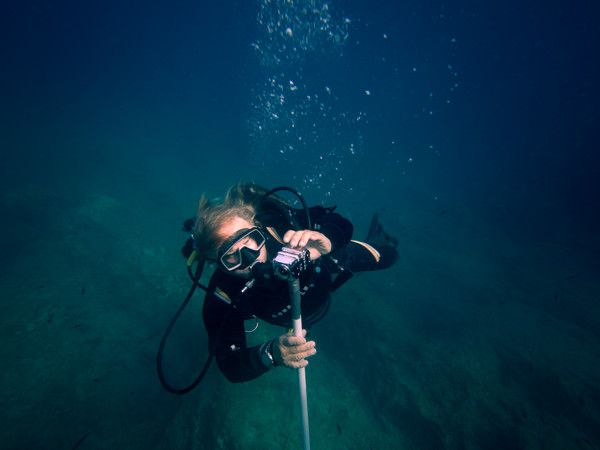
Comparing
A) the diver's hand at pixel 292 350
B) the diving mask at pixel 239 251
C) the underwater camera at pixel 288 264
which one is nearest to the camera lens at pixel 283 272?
the underwater camera at pixel 288 264

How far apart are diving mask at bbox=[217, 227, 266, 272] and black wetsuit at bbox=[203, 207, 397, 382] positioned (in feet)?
0.64

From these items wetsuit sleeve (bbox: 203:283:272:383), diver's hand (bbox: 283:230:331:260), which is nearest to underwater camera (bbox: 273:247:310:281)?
diver's hand (bbox: 283:230:331:260)

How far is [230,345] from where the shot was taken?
2.22 metres

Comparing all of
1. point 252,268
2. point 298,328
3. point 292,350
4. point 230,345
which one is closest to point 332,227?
point 252,268

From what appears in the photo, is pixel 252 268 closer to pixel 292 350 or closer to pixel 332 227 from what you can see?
pixel 292 350

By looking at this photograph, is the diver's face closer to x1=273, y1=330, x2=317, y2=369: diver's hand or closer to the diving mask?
the diving mask

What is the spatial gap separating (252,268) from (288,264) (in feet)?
2.36

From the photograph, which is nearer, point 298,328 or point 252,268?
point 298,328

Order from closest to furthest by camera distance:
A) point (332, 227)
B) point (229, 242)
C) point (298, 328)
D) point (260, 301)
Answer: point (298, 328)
point (229, 242)
point (260, 301)
point (332, 227)

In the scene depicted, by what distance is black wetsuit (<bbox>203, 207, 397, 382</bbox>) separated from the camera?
2.08m

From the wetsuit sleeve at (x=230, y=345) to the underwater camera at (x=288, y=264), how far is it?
74 centimetres

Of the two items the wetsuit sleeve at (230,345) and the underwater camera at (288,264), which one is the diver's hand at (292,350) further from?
the underwater camera at (288,264)

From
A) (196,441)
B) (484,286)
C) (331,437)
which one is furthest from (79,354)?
(484,286)

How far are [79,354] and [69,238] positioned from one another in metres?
5.91
